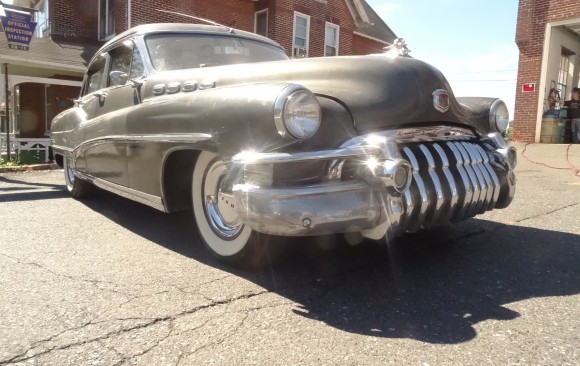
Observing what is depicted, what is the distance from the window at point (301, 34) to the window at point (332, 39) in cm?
127

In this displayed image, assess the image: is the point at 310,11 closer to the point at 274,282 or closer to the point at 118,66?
the point at 118,66

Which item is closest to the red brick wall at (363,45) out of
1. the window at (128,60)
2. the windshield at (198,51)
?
the windshield at (198,51)

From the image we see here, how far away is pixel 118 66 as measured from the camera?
4.43 metres

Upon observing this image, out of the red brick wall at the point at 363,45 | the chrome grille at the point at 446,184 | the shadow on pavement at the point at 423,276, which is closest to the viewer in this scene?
the shadow on pavement at the point at 423,276

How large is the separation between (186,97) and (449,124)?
69.3 inches

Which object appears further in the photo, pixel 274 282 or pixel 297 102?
pixel 274 282

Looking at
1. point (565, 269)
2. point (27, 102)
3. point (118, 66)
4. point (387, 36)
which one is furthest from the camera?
point (387, 36)

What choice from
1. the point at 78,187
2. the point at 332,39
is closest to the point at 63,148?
the point at 78,187

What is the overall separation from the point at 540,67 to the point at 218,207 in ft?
36.2

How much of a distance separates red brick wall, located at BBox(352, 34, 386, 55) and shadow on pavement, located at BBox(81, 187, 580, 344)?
1687 cm

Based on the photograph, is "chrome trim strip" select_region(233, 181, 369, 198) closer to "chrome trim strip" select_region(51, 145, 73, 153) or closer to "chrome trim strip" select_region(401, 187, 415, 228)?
"chrome trim strip" select_region(401, 187, 415, 228)

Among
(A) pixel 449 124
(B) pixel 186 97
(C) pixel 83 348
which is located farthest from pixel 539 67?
(C) pixel 83 348

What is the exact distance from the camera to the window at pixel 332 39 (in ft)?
58.2

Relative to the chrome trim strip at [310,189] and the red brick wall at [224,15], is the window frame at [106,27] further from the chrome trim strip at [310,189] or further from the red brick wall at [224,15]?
the chrome trim strip at [310,189]
